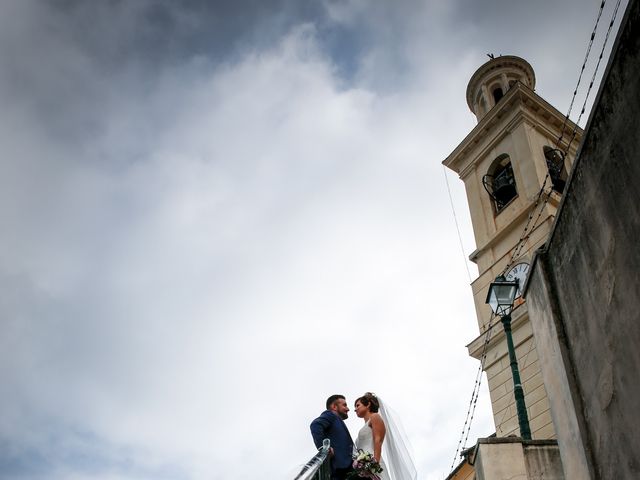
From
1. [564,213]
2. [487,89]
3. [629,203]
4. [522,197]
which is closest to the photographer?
[629,203]

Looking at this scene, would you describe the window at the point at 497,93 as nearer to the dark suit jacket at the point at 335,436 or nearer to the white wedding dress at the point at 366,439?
the white wedding dress at the point at 366,439

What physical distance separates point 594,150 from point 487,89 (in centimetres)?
2300

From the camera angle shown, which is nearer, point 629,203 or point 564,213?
point 629,203

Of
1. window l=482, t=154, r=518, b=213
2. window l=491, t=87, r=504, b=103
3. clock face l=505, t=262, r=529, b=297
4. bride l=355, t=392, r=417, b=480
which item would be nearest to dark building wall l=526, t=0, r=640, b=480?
bride l=355, t=392, r=417, b=480

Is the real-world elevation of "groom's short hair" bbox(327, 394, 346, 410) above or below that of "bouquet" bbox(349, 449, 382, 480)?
above

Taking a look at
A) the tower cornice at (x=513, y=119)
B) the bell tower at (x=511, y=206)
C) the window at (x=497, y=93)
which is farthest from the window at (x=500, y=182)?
the window at (x=497, y=93)

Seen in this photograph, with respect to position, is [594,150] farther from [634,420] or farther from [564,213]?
[634,420]

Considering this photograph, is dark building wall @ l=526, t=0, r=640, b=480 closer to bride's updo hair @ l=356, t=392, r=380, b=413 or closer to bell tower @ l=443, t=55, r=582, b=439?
bride's updo hair @ l=356, t=392, r=380, b=413

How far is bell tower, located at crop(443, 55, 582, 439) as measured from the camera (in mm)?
18203

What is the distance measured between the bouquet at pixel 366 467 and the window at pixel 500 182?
16.5 meters

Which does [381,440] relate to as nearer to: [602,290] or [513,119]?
[602,290]

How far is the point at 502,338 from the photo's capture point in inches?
760

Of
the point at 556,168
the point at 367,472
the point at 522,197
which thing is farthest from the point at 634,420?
the point at 556,168

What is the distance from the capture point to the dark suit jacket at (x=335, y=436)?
6.88 meters
